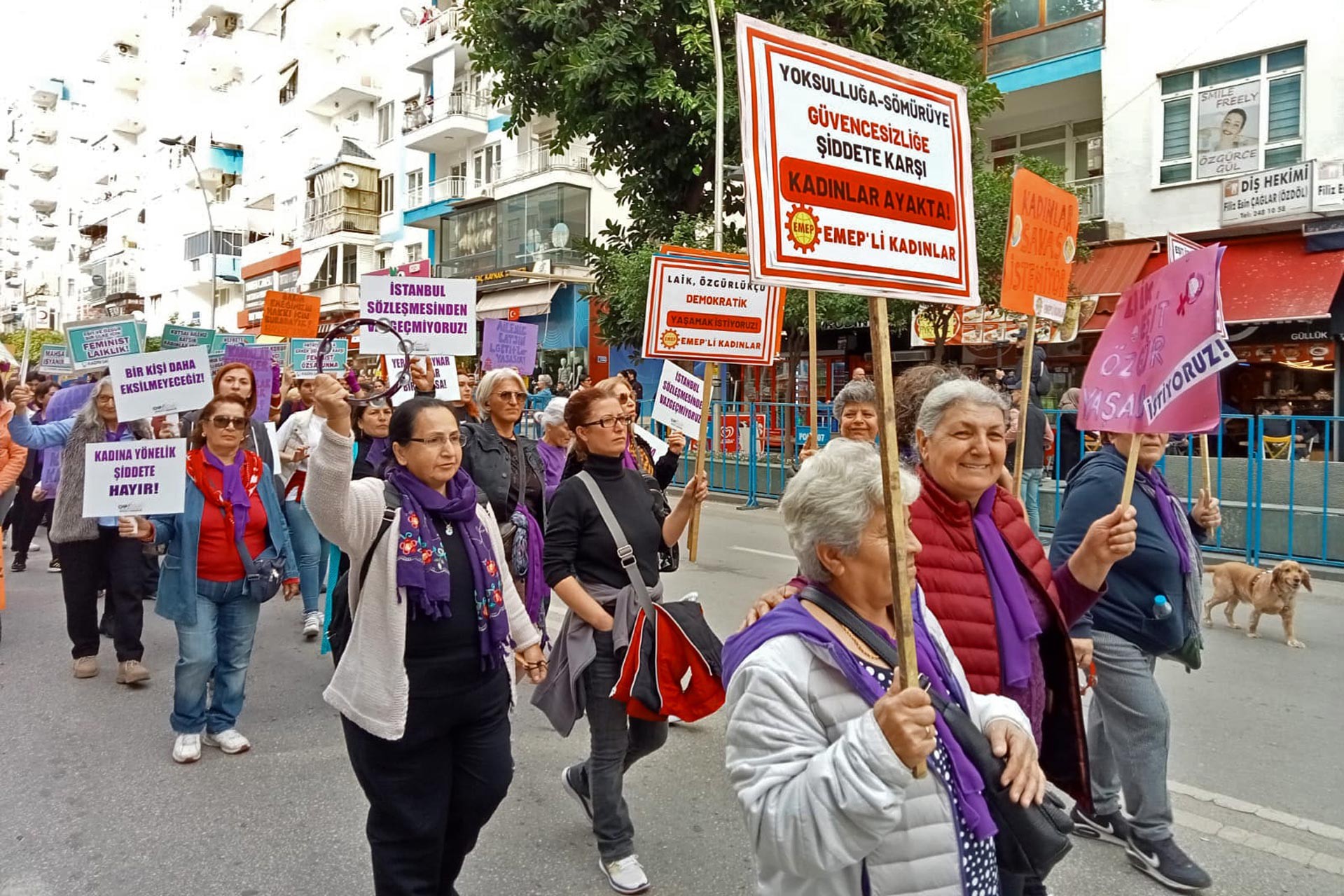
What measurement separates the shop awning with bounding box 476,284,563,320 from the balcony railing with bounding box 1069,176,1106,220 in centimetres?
1476

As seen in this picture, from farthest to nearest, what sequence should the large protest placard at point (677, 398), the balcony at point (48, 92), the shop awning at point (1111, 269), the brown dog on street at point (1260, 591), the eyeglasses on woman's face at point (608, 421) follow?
1. the balcony at point (48, 92)
2. the shop awning at point (1111, 269)
3. the brown dog on street at point (1260, 591)
4. the large protest placard at point (677, 398)
5. the eyeglasses on woman's face at point (608, 421)

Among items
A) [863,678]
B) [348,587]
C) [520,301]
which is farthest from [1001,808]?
[520,301]

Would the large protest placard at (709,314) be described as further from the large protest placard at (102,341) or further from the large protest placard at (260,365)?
the large protest placard at (102,341)

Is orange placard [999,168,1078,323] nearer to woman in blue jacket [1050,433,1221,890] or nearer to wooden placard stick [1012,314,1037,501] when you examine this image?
wooden placard stick [1012,314,1037,501]

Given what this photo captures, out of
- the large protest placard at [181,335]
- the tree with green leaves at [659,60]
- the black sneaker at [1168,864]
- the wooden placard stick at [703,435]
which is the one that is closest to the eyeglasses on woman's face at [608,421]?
the wooden placard stick at [703,435]

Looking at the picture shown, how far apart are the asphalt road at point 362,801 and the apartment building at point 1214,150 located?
10898 mm

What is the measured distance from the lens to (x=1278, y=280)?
1480cm

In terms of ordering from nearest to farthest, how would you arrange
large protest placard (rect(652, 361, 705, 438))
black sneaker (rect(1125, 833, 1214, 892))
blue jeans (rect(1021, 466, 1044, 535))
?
black sneaker (rect(1125, 833, 1214, 892)) < large protest placard (rect(652, 361, 705, 438)) < blue jeans (rect(1021, 466, 1044, 535))

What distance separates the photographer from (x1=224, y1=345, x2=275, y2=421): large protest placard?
6945mm

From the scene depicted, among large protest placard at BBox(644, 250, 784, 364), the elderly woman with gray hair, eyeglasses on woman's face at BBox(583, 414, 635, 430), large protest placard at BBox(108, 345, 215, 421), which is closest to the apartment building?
large protest placard at BBox(644, 250, 784, 364)

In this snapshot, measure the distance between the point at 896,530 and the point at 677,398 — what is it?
379 centimetres

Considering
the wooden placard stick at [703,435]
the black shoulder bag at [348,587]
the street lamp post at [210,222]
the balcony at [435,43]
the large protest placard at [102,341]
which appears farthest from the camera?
the street lamp post at [210,222]

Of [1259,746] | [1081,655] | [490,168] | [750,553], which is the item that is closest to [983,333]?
[750,553]

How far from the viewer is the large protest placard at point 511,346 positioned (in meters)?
7.98
